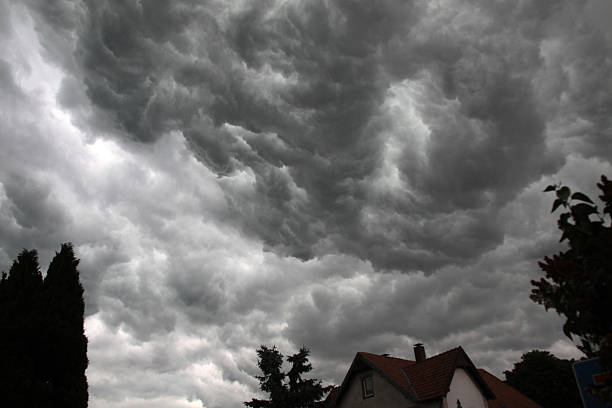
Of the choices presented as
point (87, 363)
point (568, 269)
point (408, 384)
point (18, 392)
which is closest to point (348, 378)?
point (408, 384)

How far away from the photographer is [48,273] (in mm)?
24750

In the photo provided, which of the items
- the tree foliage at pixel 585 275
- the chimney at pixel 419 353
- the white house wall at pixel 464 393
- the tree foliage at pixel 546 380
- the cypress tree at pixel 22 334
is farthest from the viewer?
the tree foliage at pixel 546 380

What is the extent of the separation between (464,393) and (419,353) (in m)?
5.37

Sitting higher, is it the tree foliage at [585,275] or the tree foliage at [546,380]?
the tree foliage at [546,380]

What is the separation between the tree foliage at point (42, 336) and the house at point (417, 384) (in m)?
18.1

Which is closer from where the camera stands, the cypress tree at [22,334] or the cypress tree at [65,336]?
the cypress tree at [22,334]

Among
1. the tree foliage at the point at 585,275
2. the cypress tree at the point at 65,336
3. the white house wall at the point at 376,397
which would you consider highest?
the cypress tree at the point at 65,336

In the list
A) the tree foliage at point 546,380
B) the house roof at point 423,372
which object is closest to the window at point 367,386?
the house roof at point 423,372

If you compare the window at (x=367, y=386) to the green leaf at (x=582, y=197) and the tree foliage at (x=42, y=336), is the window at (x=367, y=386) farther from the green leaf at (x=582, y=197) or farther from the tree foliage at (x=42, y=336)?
the green leaf at (x=582, y=197)

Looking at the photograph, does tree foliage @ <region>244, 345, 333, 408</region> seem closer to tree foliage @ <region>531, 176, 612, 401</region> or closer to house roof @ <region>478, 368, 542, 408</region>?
house roof @ <region>478, 368, 542, 408</region>

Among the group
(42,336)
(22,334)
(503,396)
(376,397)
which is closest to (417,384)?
(376,397)

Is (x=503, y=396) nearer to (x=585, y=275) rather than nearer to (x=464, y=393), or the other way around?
(x=464, y=393)

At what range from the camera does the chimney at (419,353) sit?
34.0 meters

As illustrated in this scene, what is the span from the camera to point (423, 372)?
99.7 feet
